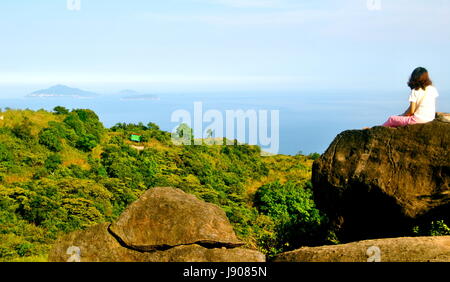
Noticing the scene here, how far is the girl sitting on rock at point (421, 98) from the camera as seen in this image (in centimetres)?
1099

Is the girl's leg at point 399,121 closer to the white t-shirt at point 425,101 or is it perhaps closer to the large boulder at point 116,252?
the white t-shirt at point 425,101

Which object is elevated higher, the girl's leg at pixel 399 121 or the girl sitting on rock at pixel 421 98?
the girl sitting on rock at pixel 421 98

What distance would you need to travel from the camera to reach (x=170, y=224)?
1059cm

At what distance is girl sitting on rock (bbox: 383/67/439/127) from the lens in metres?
11.0

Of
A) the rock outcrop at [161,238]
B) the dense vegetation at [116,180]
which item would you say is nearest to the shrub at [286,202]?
the dense vegetation at [116,180]

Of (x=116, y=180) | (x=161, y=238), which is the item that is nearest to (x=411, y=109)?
(x=161, y=238)

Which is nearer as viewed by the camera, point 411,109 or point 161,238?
point 161,238

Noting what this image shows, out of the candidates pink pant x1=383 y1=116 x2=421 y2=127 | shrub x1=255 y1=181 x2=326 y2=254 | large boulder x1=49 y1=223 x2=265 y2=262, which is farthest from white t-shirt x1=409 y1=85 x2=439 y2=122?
shrub x1=255 y1=181 x2=326 y2=254

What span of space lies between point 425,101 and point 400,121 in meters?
0.71

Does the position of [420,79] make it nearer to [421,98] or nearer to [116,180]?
[421,98]

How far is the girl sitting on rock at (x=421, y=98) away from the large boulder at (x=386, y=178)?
0.20 meters

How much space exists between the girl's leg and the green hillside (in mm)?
3889

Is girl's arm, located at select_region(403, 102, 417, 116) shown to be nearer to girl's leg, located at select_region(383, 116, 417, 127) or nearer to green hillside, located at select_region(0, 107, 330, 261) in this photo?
girl's leg, located at select_region(383, 116, 417, 127)

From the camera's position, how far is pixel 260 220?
86.2 ft
